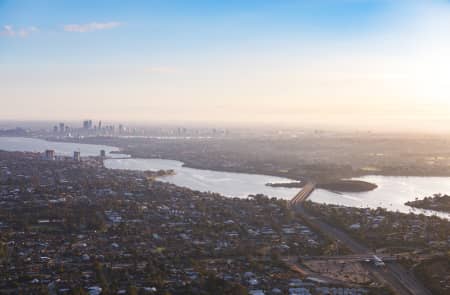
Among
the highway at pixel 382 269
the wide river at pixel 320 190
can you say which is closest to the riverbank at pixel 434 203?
the wide river at pixel 320 190

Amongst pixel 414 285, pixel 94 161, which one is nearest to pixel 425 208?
pixel 414 285

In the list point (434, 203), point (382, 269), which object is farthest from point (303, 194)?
point (382, 269)

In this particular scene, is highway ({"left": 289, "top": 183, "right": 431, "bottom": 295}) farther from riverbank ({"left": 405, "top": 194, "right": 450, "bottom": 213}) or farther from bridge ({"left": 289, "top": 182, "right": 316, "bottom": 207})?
riverbank ({"left": 405, "top": 194, "right": 450, "bottom": 213})

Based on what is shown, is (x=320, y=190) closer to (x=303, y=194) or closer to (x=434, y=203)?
(x=303, y=194)

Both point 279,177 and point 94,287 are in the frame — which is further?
point 279,177

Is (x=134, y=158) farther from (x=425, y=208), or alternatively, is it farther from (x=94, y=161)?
(x=425, y=208)

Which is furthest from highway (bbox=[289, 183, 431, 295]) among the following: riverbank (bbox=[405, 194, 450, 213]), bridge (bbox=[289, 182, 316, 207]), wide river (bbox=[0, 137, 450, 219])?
riverbank (bbox=[405, 194, 450, 213])
